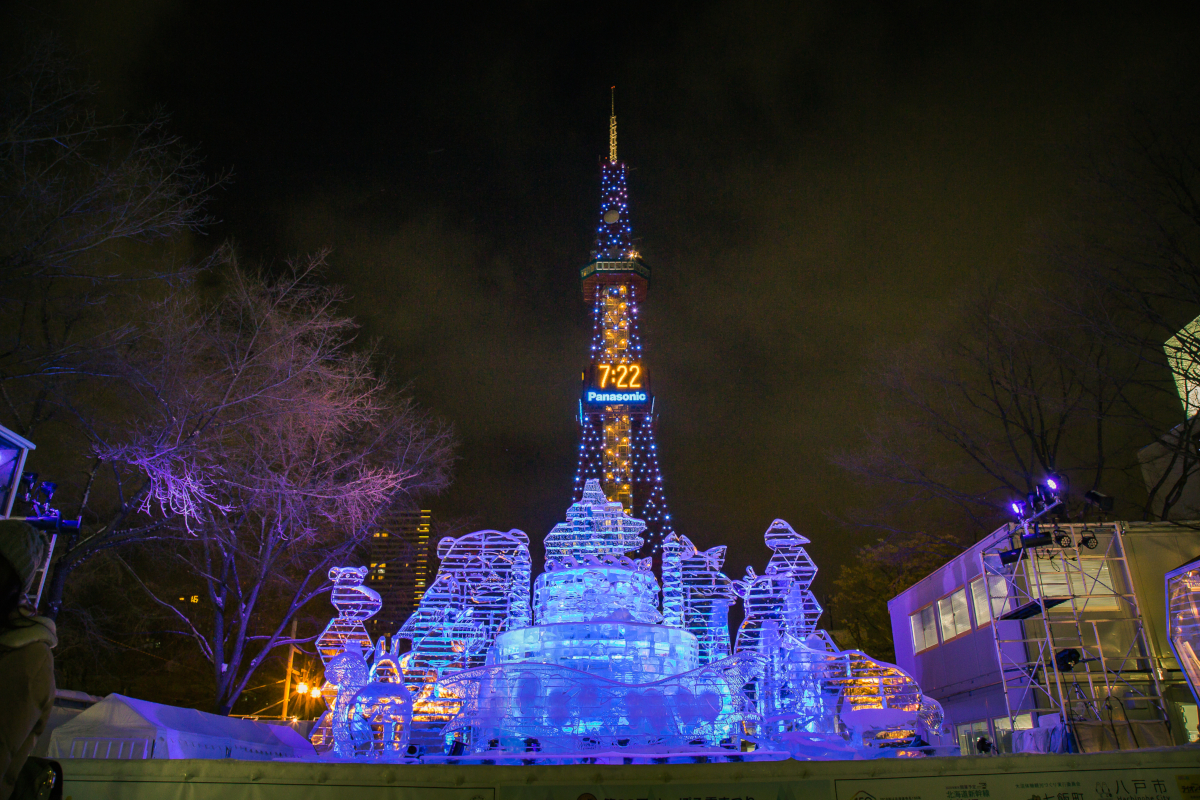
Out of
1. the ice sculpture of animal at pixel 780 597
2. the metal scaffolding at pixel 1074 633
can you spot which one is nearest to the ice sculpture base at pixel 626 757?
the ice sculpture of animal at pixel 780 597

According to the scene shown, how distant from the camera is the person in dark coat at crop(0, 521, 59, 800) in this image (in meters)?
2.72

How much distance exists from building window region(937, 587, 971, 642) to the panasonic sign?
34.6m

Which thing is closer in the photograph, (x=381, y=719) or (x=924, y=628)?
(x=381, y=719)

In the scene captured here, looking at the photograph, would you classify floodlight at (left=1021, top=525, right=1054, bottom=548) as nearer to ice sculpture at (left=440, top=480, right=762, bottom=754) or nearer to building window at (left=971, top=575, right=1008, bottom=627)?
building window at (left=971, top=575, right=1008, bottom=627)

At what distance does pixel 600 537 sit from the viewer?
37.4ft

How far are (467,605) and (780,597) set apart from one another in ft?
16.5

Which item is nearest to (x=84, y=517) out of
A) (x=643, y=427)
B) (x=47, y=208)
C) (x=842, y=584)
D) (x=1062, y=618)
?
(x=47, y=208)

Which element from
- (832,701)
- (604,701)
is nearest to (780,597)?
(832,701)

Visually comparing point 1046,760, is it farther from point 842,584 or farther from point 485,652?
point 842,584

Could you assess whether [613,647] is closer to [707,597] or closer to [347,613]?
[707,597]

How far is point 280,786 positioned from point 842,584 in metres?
32.0

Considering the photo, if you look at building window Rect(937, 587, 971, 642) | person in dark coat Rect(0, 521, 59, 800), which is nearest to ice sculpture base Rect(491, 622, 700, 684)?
person in dark coat Rect(0, 521, 59, 800)

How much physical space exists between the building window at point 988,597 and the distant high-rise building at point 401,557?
44.5 feet

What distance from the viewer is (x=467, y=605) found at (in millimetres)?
10828
